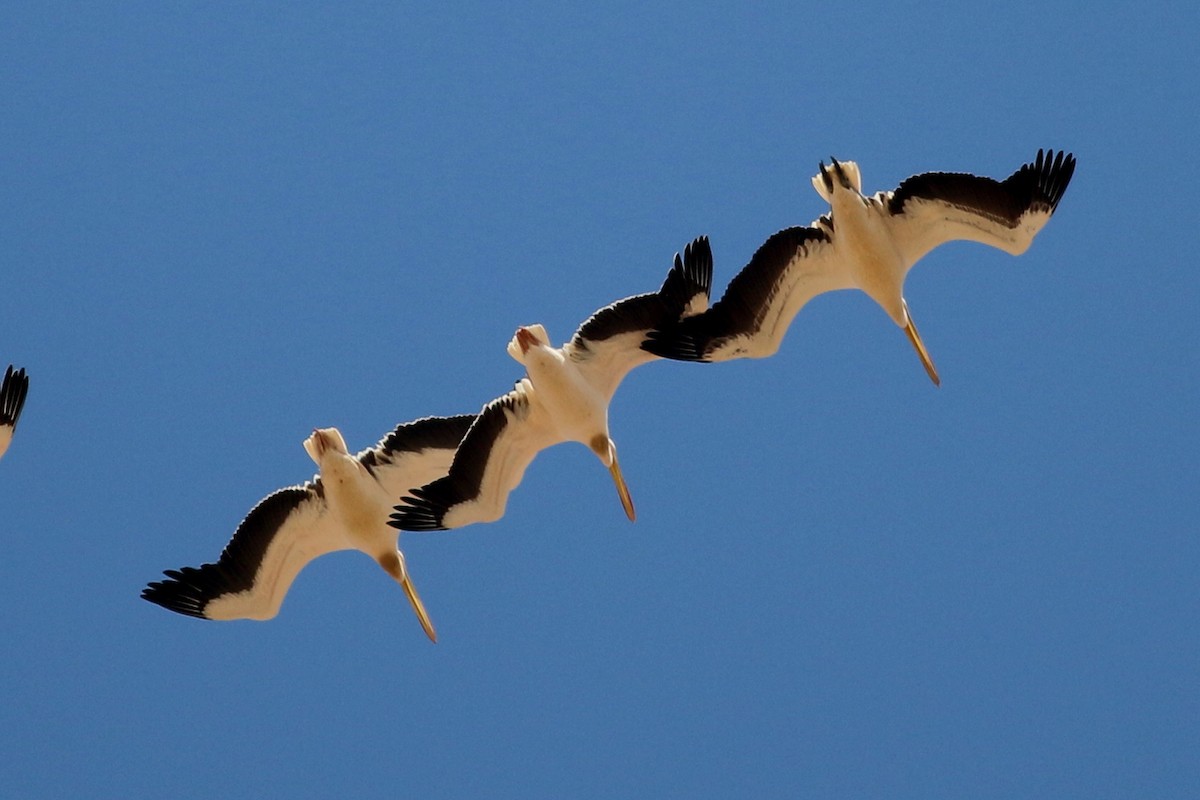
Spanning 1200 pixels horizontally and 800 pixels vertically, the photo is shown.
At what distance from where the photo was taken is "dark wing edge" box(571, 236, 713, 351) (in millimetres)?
16859

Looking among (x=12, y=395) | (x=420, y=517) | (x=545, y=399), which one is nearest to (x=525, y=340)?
(x=545, y=399)

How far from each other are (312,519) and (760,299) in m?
4.46

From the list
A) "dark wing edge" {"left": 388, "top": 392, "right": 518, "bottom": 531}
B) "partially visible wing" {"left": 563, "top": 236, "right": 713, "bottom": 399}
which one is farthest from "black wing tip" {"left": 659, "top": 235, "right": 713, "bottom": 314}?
"dark wing edge" {"left": 388, "top": 392, "right": 518, "bottom": 531}

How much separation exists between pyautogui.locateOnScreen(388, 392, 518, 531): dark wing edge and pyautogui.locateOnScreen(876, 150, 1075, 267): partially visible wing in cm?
393

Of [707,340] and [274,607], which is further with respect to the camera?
[274,607]

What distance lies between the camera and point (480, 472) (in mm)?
17219

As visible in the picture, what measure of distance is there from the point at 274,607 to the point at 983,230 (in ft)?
23.5

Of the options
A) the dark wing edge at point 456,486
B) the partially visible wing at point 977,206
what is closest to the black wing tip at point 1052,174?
the partially visible wing at point 977,206

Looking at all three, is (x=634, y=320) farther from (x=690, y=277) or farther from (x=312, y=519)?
(x=312, y=519)

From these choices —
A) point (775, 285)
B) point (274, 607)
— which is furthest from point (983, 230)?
point (274, 607)

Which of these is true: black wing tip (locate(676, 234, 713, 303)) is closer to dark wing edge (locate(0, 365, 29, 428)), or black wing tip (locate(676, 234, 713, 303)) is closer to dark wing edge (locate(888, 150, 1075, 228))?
dark wing edge (locate(888, 150, 1075, 228))

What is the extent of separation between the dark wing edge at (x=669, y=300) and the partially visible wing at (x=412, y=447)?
1635 millimetres

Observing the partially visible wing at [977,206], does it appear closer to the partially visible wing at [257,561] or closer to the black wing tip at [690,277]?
the black wing tip at [690,277]

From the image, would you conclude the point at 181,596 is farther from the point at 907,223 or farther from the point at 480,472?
the point at 907,223
